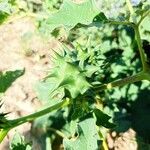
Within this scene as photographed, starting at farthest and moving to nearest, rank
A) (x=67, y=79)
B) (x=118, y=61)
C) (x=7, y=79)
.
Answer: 1. (x=118, y=61)
2. (x=7, y=79)
3. (x=67, y=79)

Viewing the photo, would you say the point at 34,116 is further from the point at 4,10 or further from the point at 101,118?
the point at 4,10

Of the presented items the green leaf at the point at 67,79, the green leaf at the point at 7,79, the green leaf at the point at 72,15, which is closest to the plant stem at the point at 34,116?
the green leaf at the point at 67,79

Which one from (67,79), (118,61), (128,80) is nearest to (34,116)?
(67,79)

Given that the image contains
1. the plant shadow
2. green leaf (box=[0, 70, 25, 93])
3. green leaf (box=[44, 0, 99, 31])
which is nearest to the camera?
green leaf (box=[44, 0, 99, 31])

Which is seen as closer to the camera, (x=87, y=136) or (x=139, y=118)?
(x=87, y=136)

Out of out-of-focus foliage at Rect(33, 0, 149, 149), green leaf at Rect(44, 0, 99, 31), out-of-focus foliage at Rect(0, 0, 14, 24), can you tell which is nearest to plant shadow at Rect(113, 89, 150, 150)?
out-of-focus foliage at Rect(33, 0, 149, 149)

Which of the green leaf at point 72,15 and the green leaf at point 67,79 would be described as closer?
the green leaf at point 72,15

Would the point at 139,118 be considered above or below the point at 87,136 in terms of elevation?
below

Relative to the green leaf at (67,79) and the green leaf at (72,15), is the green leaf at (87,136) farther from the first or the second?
the green leaf at (72,15)

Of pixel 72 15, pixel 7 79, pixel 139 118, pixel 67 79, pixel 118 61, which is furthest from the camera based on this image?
pixel 118 61

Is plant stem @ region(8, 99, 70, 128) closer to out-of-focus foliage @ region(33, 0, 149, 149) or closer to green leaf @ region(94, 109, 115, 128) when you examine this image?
green leaf @ region(94, 109, 115, 128)
